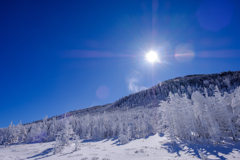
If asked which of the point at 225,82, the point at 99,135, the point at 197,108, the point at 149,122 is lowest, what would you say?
the point at 99,135

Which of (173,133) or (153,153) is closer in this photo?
(153,153)

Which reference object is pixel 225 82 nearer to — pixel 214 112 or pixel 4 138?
pixel 214 112

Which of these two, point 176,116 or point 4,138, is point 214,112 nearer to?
point 176,116

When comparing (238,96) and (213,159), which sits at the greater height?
(238,96)

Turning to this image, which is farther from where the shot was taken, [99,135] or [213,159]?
[99,135]

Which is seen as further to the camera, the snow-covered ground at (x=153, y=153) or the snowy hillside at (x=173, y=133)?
the snowy hillside at (x=173, y=133)

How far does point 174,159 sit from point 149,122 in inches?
1286

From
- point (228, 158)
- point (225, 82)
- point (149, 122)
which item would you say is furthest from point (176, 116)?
point (225, 82)

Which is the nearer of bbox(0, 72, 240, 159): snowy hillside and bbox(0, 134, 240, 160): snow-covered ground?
bbox(0, 134, 240, 160): snow-covered ground

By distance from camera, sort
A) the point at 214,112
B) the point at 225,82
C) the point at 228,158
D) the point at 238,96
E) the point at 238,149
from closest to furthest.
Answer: the point at 228,158, the point at 238,149, the point at 238,96, the point at 214,112, the point at 225,82

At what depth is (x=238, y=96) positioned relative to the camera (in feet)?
64.2

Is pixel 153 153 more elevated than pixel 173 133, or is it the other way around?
pixel 173 133

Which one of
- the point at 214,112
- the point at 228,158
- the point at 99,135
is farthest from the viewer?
the point at 99,135

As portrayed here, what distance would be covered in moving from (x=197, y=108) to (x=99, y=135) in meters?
42.6
